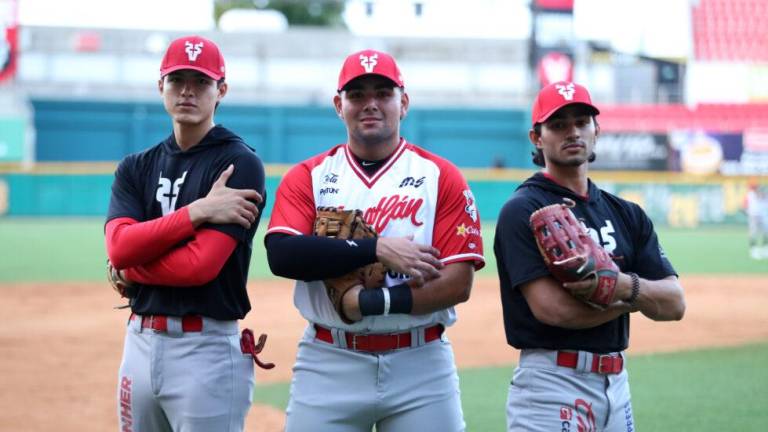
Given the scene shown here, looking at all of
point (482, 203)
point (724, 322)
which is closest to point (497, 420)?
point (724, 322)

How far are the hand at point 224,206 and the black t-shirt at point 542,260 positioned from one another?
0.90 metres

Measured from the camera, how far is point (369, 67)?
3211 mm

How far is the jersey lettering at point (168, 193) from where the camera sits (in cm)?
342

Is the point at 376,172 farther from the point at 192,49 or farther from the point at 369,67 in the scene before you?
the point at 192,49

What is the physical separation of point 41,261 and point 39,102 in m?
18.5

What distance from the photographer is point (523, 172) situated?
101ft

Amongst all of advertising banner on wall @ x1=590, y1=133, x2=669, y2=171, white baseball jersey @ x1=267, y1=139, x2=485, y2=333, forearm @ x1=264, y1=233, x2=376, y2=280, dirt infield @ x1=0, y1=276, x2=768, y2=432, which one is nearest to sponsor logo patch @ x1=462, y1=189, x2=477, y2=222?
white baseball jersey @ x1=267, y1=139, x2=485, y2=333

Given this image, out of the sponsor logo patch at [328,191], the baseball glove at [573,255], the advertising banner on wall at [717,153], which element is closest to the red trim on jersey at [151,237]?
the sponsor logo patch at [328,191]

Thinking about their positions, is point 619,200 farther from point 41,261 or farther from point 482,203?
point 482,203

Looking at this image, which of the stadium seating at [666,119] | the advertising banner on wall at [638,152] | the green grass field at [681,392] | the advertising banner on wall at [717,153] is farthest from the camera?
the stadium seating at [666,119]

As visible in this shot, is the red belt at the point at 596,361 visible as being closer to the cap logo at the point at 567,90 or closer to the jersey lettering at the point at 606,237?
the jersey lettering at the point at 606,237

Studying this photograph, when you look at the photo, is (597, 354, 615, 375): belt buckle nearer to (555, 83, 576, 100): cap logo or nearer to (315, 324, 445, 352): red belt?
(315, 324, 445, 352): red belt

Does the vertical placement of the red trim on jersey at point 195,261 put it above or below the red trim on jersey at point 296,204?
below

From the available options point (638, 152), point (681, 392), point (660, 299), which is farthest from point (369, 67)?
point (638, 152)
